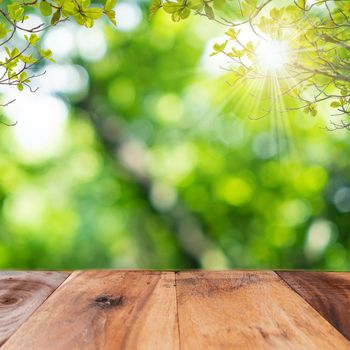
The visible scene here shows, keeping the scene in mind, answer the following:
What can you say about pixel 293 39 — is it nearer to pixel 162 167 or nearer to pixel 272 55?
pixel 272 55

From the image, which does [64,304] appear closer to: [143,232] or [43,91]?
[43,91]

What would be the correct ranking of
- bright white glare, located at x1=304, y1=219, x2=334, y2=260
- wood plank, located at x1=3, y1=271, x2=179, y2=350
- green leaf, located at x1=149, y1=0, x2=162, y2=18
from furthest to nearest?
bright white glare, located at x1=304, y1=219, x2=334, y2=260
green leaf, located at x1=149, y1=0, x2=162, y2=18
wood plank, located at x1=3, y1=271, x2=179, y2=350

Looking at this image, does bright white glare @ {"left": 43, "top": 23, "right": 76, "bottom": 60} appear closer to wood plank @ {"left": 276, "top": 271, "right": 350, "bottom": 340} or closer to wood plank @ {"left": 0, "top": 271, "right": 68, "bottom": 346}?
wood plank @ {"left": 0, "top": 271, "right": 68, "bottom": 346}

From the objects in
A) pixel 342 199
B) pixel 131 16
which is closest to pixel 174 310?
pixel 131 16

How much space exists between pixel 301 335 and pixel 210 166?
5.54 meters

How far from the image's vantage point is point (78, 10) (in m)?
0.82

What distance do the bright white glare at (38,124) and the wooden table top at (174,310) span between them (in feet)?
13.4

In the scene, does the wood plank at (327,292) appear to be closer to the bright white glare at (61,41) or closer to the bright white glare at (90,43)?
the bright white glare at (61,41)

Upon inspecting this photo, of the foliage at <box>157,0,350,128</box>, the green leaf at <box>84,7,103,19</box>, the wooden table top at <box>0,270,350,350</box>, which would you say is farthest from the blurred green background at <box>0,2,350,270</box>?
the green leaf at <box>84,7,103,19</box>

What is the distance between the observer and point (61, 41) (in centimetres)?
545

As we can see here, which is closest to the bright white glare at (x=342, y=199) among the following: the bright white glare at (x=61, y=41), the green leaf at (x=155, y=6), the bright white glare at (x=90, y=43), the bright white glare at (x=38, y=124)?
the bright white glare at (x=90, y=43)

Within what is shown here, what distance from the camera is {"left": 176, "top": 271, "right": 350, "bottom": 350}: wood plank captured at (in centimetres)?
65

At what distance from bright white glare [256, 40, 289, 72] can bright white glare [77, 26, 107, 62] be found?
4989 millimetres

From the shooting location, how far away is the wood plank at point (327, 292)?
2.54 feet
